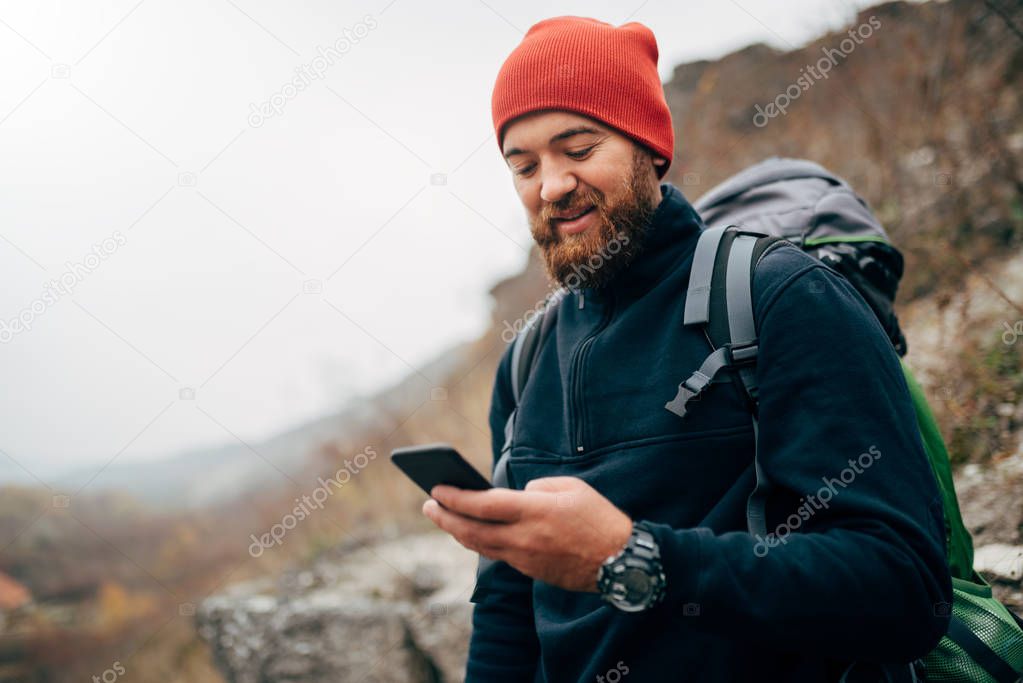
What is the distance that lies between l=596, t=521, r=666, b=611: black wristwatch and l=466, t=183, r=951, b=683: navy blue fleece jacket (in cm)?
2

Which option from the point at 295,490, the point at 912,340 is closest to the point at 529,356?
the point at 912,340

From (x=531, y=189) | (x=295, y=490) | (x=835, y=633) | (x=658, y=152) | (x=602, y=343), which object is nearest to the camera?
(x=835, y=633)

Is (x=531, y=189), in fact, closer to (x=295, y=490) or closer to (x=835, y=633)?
(x=835, y=633)

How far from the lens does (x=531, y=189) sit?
1697 mm

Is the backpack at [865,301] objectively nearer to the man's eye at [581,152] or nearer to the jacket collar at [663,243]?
the jacket collar at [663,243]

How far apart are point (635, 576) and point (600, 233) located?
2.87 ft

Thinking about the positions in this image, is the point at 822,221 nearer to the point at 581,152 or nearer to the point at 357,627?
the point at 581,152

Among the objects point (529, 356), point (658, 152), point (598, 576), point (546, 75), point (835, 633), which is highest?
point (546, 75)

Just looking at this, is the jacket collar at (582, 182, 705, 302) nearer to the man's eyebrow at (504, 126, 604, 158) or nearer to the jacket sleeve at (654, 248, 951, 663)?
the man's eyebrow at (504, 126, 604, 158)

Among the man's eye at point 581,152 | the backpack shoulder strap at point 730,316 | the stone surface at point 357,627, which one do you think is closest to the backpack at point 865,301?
the backpack shoulder strap at point 730,316

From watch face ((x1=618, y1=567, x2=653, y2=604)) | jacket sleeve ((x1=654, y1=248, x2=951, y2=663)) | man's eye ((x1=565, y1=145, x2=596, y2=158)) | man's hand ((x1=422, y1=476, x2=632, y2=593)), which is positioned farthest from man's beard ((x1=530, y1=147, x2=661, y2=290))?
watch face ((x1=618, y1=567, x2=653, y2=604))

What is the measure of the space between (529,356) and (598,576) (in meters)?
0.90

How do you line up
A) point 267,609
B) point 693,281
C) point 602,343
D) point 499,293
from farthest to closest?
point 499,293 → point 267,609 → point 602,343 → point 693,281

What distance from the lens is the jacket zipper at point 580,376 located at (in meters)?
1.52
